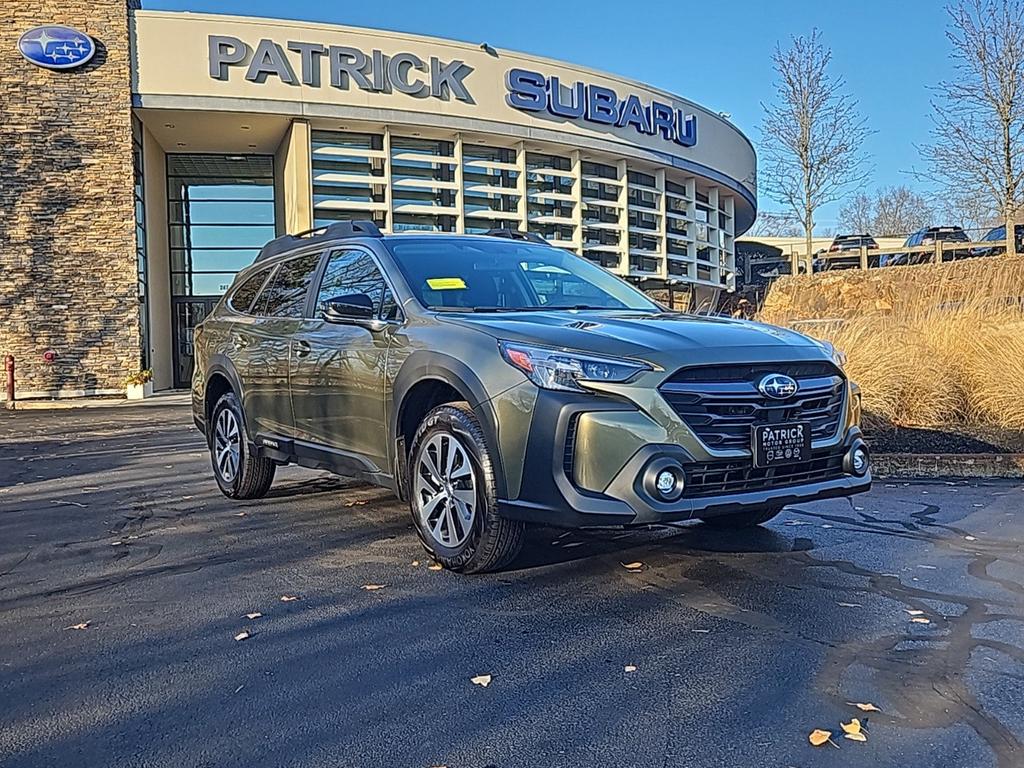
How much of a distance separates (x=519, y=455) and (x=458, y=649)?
0.93 metres

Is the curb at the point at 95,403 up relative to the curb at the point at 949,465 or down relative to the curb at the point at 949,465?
down

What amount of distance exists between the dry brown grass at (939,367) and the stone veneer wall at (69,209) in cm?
1583

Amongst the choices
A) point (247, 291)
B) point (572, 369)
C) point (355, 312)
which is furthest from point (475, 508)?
point (247, 291)

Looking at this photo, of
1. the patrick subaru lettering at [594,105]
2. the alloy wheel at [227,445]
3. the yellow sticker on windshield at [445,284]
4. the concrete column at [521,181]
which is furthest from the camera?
the concrete column at [521,181]

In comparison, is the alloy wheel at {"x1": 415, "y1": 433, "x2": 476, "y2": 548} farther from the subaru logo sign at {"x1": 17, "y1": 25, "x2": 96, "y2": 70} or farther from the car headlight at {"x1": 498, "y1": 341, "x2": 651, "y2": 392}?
the subaru logo sign at {"x1": 17, "y1": 25, "x2": 96, "y2": 70}

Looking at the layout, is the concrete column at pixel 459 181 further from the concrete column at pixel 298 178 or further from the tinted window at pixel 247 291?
the tinted window at pixel 247 291

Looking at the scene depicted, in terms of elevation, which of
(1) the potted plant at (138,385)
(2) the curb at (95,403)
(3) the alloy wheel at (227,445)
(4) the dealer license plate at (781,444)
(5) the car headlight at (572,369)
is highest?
Result: (5) the car headlight at (572,369)

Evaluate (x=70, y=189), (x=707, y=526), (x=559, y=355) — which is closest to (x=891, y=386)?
(x=707, y=526)

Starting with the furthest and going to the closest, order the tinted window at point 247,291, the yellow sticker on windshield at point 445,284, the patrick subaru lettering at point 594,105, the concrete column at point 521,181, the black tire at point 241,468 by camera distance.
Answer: the concrete column at point 521,181, the patrick subaru lettering at point 594,105, the tinted window at point 247,291, the black tire at point 241,468, the yellow sticker on windshield at point 445,284

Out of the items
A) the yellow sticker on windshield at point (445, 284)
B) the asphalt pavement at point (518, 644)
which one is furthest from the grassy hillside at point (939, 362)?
the yellow sticker on windshield at point (445, 284)

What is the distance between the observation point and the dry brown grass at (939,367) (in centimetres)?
878

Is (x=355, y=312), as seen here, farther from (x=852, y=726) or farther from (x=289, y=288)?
(x=852, y=726)

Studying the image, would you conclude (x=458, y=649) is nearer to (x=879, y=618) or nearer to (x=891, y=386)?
(x=879, y=618)

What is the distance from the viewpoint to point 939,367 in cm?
909
